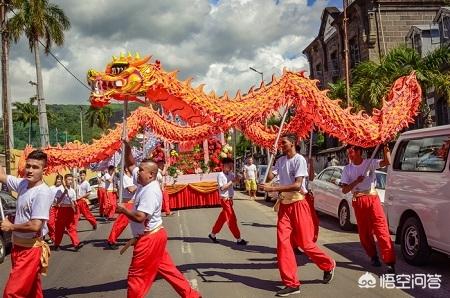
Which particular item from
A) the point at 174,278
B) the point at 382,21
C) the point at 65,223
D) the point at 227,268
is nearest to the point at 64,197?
the point at 65,223

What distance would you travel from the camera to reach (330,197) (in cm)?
1253

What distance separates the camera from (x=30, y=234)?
458 centimetres

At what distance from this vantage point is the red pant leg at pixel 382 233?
6.74m

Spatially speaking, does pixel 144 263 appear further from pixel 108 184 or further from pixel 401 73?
pixel 401 73

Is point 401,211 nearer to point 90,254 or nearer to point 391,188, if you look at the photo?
point 391,188

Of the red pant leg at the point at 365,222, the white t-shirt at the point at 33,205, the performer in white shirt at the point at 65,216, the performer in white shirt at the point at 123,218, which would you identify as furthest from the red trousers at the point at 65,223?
the red pant leg at the point at 365,222

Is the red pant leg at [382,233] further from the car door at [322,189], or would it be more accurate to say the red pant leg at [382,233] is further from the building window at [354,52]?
the building window at [354,52]

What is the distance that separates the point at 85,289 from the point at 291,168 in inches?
126

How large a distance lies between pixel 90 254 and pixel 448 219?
21.0ft

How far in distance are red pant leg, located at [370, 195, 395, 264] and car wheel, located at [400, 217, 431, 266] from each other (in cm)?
44

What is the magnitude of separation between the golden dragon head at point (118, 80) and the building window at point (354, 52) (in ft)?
85.1

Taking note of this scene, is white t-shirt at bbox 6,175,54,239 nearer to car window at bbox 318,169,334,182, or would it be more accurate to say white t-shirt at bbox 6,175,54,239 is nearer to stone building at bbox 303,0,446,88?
car window at bbox 318,169,334,182

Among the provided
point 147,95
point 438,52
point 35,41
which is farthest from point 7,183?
point 35,41

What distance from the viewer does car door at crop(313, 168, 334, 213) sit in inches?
508
